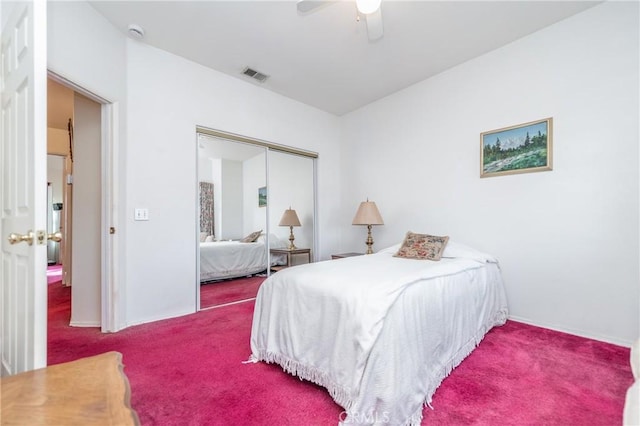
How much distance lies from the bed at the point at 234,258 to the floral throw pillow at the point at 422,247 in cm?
180

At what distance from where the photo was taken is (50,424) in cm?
53

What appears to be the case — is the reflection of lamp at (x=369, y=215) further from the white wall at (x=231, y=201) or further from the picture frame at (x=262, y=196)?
the white wall at (x=231, y=201)

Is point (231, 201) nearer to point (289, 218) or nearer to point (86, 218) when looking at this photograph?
point (289, 218)

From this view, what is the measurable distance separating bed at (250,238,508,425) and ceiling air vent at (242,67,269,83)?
96.2 inches

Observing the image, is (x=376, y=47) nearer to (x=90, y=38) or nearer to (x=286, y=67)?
(x=286, y=67)

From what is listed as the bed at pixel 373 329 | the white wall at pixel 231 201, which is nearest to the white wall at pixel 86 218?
the white wall at pixel 231 201

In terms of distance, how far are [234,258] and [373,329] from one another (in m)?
2.70

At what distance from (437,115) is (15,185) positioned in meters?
3.58

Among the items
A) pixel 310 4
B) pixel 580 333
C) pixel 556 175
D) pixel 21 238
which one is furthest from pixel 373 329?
pixel 556 175

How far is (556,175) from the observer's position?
8.28ft

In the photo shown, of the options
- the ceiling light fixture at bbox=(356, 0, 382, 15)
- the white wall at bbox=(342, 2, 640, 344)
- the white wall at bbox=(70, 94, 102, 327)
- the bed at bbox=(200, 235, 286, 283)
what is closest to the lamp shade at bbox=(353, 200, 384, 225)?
the white wall at bbox=(342, 2, 640, 344)

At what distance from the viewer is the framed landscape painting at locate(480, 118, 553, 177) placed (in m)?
2.59

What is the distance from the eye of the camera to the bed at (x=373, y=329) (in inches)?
52.7

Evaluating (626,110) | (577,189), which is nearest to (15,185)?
(577,189)
